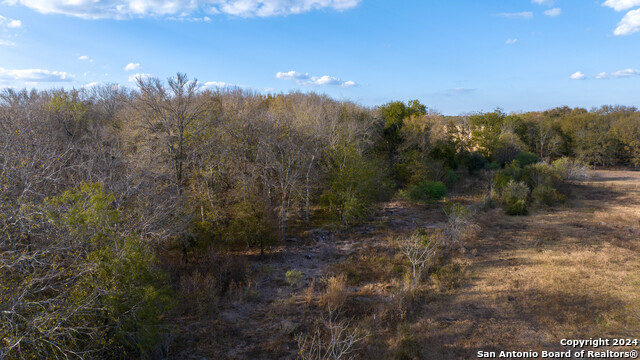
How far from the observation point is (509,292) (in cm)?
1320

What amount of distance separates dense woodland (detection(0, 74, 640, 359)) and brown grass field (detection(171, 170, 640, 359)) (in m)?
1.34

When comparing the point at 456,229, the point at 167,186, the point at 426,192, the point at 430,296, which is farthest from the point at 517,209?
the point at 167,186

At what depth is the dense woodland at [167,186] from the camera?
709cm

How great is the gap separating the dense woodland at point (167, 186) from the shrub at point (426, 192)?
0.11 meters

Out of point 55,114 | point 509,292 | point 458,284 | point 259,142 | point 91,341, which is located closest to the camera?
point 91,341

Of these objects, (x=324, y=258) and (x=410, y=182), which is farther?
(x=410, y=182)

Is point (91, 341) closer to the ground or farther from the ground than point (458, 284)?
farther from the ground

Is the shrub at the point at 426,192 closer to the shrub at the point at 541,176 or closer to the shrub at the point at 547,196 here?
the shrub at the point at 547,196

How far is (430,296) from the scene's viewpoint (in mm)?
13094

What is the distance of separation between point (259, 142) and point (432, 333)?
14.3m

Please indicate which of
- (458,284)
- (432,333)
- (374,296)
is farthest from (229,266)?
(458,284)

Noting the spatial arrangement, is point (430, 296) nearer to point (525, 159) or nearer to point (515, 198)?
point (515, 198)

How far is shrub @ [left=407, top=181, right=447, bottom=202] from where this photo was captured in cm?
2592

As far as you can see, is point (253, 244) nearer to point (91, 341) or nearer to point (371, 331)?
point (371, 331)
